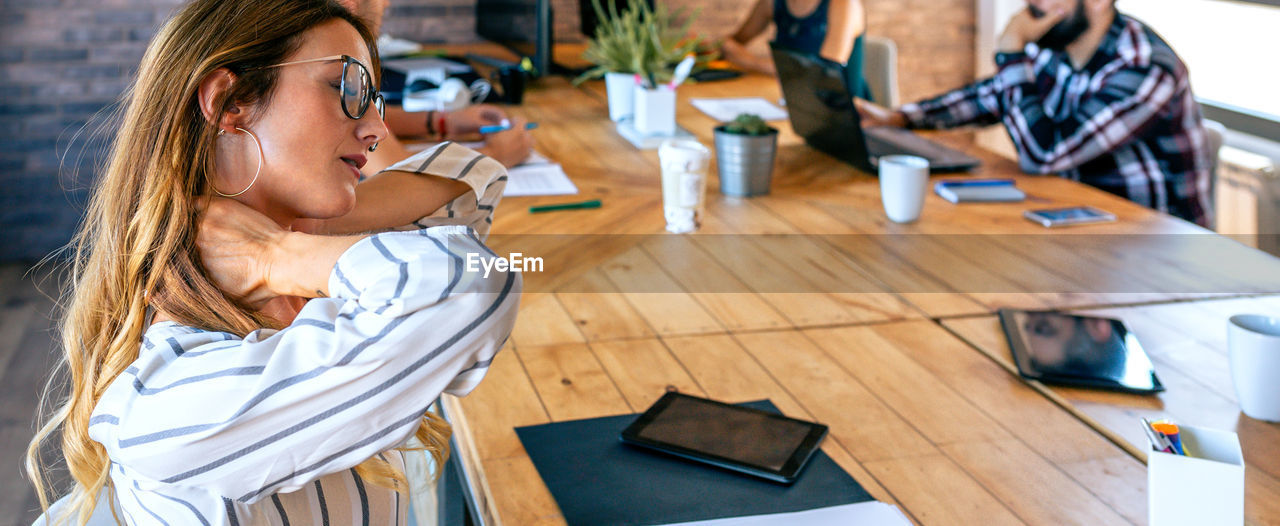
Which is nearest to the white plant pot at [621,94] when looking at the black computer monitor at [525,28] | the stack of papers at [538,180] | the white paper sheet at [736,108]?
the white paper sheet at [736,108]

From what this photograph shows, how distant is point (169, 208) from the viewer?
0.77 meters

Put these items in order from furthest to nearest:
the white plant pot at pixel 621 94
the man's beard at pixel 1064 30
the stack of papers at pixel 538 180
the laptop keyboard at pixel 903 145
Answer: the white plant pot at pixel 621 94, the man's beard at pixel 1064 30, the laptop keyboard at pixel 903 145, the stack of papers at pixel 538 180

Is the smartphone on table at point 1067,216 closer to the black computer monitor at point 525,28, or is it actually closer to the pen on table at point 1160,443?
the pen on table at point 1160,443

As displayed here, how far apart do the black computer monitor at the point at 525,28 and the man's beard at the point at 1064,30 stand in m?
1.34

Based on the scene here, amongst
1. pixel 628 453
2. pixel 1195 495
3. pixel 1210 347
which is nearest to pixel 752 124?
pixel 1210 347

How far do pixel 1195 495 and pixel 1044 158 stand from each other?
1.54 meters

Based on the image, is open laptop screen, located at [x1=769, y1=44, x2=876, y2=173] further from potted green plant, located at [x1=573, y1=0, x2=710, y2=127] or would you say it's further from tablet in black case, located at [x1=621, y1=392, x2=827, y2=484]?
tablet in black case, located at [x1=621, y1=392, x2=827, y2=484]

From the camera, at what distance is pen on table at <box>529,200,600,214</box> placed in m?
1.82

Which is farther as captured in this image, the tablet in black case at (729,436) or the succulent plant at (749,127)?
the succulent plant at (749,127)

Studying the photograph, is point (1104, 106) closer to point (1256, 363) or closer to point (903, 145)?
point (903, 145)

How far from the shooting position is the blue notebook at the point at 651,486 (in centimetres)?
91

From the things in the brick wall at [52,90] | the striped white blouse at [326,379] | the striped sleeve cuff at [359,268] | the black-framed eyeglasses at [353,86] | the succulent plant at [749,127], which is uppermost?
the black-framed eyeglasses at [353,86]

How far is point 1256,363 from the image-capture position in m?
1.07

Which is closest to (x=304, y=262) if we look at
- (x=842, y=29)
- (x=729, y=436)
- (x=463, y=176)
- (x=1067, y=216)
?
(x=463, y=176)
